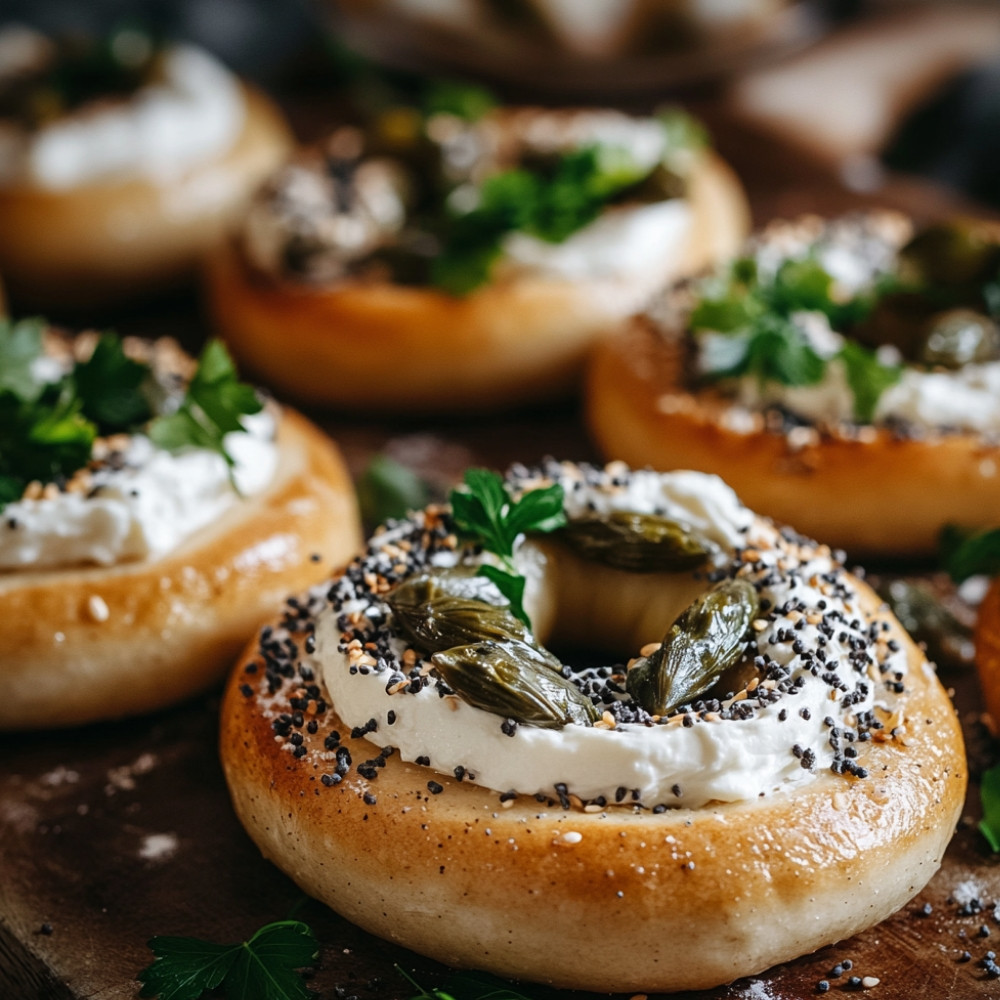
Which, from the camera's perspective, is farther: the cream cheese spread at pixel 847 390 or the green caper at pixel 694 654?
the cream cheese spread at pixel 847 390

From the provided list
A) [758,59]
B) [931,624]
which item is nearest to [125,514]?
[931,624]

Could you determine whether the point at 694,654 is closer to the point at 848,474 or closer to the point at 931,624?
the point at 931,624

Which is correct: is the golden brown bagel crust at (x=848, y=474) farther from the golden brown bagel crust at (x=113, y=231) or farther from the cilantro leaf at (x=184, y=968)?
the golden brown bagel crust at (x=113, y=231)

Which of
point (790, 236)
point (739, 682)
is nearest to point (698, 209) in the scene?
point (790, 236)

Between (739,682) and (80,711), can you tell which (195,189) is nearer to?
(80,711)

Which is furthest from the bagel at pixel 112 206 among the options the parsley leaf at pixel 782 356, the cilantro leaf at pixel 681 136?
the parsley leaf at pixel 782 356
